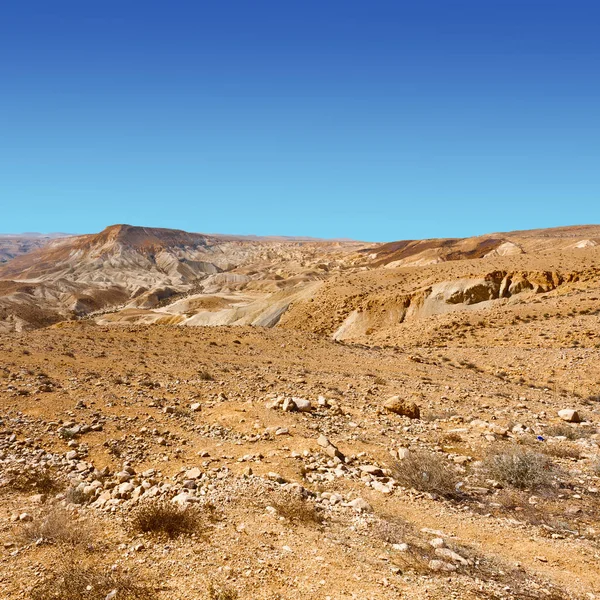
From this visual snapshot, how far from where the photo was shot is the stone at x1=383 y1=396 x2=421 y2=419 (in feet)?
32.4

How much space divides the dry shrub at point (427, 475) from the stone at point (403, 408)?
2.77 m

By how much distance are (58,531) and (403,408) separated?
684 centimetres

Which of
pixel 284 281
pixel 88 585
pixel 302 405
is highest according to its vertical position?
pixel 284 281

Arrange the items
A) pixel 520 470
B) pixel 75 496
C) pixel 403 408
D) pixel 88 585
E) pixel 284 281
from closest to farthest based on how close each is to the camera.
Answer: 1. pixel 88 585
2. pixel 75 496
3. pixel 520 470
4. pixel 403 408
5. pixel 284 281

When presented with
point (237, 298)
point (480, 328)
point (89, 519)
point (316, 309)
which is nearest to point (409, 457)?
point (89, 519)

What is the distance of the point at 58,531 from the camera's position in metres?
5.27

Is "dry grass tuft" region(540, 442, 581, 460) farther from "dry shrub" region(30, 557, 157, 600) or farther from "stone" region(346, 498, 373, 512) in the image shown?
"dry shrub" region(30, 557, 157, 600)

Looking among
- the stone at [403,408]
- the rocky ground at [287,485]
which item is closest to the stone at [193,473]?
→ the rocky ground at [287,485]

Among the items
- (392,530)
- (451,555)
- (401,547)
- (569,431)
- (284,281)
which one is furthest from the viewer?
(284,281)

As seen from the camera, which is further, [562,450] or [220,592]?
[562,450]

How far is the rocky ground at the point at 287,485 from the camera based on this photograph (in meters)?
4.47

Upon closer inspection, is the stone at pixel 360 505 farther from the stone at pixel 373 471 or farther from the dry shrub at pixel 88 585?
the dry shrub at pixel 88 585

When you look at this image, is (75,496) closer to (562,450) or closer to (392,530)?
(392,530)

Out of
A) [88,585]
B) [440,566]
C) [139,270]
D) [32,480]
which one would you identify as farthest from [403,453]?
[139,270]
